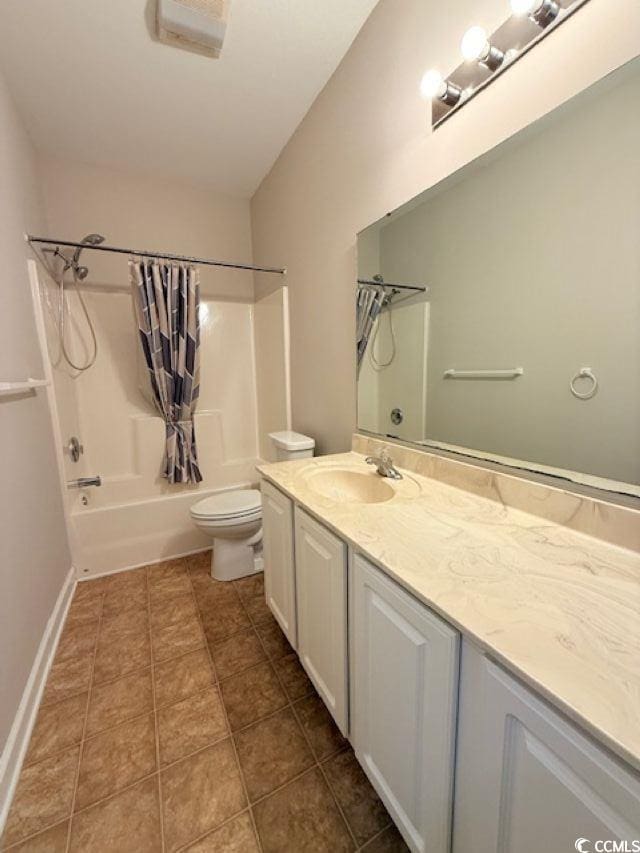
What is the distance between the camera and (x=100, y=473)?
2.41 meters

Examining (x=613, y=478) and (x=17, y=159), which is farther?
(x=17, y=159)

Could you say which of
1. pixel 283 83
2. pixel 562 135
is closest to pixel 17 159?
pixel 283 83

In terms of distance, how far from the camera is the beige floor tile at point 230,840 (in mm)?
886

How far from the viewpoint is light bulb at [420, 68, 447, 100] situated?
1.07 meters

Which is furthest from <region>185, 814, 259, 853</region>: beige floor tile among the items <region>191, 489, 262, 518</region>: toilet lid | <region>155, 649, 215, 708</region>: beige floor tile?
<region>191, 489, 262, 518</region>: toilet lid

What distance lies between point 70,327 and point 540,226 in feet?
8.59

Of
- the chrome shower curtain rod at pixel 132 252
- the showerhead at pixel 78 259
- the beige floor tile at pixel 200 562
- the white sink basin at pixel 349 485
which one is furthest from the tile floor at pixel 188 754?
the showerhead at pixel 78 259

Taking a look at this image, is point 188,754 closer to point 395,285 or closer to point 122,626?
point 122,626

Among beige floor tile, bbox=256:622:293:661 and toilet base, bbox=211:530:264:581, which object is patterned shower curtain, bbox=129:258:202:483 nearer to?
toilet base, bbox=211:530:264:581

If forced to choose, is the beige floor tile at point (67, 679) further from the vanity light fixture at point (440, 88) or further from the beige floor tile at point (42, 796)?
the vanity light fixture at point (440, 88)

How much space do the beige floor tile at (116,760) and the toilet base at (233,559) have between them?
33.7 inches

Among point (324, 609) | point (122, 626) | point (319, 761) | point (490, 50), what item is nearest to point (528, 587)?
point (324, 609)

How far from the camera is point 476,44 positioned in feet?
3.09

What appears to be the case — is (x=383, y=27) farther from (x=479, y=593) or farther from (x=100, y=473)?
(x=100, y=473)
